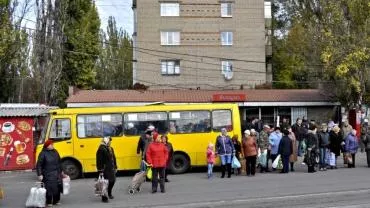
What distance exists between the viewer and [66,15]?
45219 millimetres

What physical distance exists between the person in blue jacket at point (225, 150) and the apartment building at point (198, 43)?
3061cm

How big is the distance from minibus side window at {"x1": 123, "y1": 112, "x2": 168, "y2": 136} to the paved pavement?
1.88 metres

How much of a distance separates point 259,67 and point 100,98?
16.5 meters

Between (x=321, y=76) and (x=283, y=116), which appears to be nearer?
(x=321, y=76)

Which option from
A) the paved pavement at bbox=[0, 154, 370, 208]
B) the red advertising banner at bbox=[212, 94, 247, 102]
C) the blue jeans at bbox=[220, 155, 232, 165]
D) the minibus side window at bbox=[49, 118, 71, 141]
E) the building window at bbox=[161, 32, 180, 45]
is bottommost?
the paved pavement at bbox=[0, 154, 370, 208]

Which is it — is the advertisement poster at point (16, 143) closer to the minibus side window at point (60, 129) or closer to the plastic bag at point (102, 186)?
the minibus side window at point (60, 129)

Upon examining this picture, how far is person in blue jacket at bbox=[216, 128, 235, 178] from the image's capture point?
20.9 m

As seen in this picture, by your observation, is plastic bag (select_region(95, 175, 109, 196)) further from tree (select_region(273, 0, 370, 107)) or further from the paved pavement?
tree (select_region(273, 0, 370, 107))

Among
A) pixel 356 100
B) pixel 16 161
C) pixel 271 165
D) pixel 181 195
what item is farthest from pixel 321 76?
pixel 181 195

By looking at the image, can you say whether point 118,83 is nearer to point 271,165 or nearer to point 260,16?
point 260,16

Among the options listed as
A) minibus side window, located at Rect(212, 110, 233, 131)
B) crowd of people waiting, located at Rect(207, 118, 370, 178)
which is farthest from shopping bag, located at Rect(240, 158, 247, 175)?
minibus side window, located at Rect(212, 110, 233, 131)

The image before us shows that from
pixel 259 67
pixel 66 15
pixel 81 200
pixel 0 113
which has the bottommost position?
pixel 81 200

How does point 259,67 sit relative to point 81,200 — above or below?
above

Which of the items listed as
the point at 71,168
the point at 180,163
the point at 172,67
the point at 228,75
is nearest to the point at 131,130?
the point at 180,163
